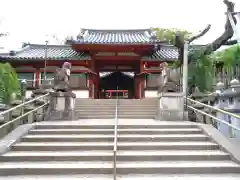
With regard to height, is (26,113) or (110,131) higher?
(26,113)

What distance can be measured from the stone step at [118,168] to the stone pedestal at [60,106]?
4470 millimetres

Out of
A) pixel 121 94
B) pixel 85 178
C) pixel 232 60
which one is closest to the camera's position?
pixel 85 178

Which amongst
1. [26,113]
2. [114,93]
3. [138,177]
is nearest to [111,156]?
[138,177]

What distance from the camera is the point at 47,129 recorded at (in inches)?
320

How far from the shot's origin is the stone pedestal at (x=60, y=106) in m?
10.3

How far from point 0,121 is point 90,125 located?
2.80 m

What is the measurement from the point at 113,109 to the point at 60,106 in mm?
2997

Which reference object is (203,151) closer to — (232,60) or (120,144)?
(120,144)

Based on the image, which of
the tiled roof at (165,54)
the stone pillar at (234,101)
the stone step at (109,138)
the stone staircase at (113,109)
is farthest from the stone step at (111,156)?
the tiled roof at (165,54)

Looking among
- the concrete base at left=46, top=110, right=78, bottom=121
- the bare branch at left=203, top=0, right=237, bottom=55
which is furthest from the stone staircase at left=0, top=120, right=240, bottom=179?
the bare branch at left=203, top=0, right=237, bottom=55

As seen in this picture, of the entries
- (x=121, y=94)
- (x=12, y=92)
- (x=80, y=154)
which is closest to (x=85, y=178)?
(x=80, y=154)

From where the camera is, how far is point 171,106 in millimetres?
10344

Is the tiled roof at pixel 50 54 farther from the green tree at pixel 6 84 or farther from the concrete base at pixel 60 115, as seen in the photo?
the concrete base at pixel 60 115

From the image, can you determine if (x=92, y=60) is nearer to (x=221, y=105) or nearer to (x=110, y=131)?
(x=221, y=105)
